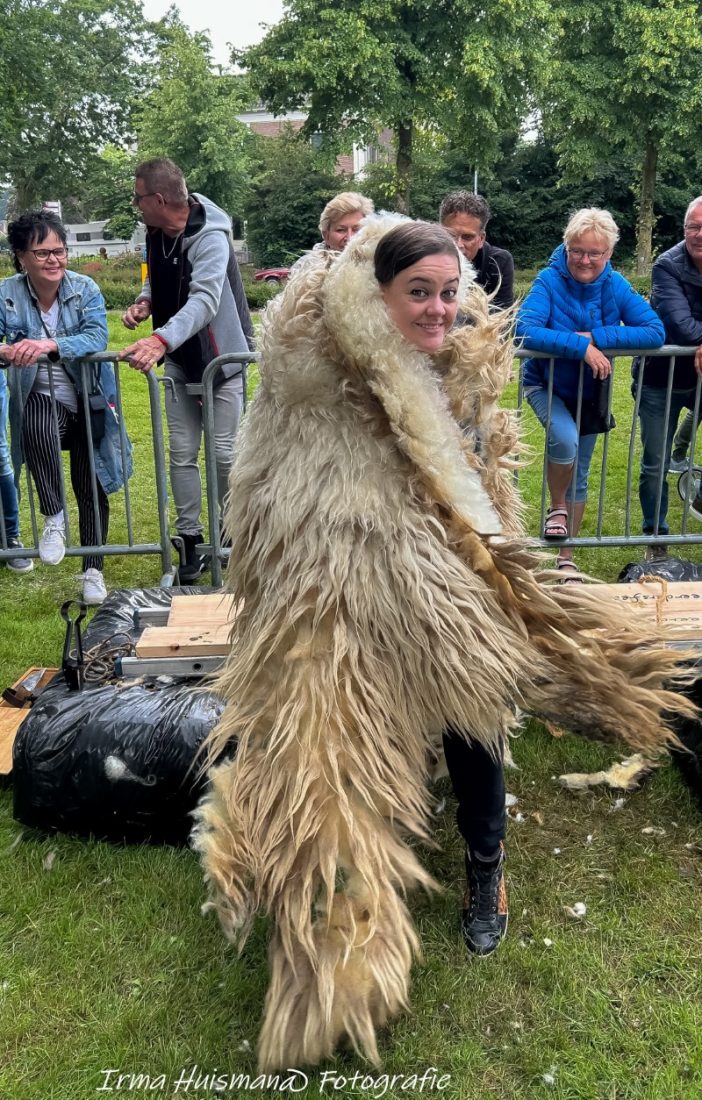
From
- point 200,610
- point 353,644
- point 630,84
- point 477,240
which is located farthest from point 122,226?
point 353,644

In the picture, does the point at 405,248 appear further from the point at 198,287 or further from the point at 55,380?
the point at 55,380

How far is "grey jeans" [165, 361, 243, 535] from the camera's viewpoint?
16.3 feet

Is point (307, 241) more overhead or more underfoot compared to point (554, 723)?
more overhead

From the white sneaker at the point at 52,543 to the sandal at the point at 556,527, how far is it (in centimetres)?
279

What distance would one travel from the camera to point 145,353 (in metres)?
4.35

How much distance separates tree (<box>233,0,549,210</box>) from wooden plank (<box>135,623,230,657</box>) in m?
28.3

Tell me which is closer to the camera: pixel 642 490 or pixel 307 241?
pixel 642 490

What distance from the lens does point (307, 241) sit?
120 ft

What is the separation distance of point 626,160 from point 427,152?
869cm

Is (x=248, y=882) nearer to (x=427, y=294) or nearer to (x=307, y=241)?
(x=427, y=294)

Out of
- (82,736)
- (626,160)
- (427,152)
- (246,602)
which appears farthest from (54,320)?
(427,152)

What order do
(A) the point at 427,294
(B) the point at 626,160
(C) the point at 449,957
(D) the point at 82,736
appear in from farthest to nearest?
(B) the point at 626,160
(D) the point at 82,736
(C) the point at 449,957
(A) the point at 427,294

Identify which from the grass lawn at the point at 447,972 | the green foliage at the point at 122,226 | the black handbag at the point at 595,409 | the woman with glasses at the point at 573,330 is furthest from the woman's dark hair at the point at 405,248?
the green foliage at the point at 122,226

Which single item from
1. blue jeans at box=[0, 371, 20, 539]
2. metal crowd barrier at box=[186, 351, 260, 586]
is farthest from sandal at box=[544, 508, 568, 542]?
blue jeans at box=[0, 371, 20, 539]
